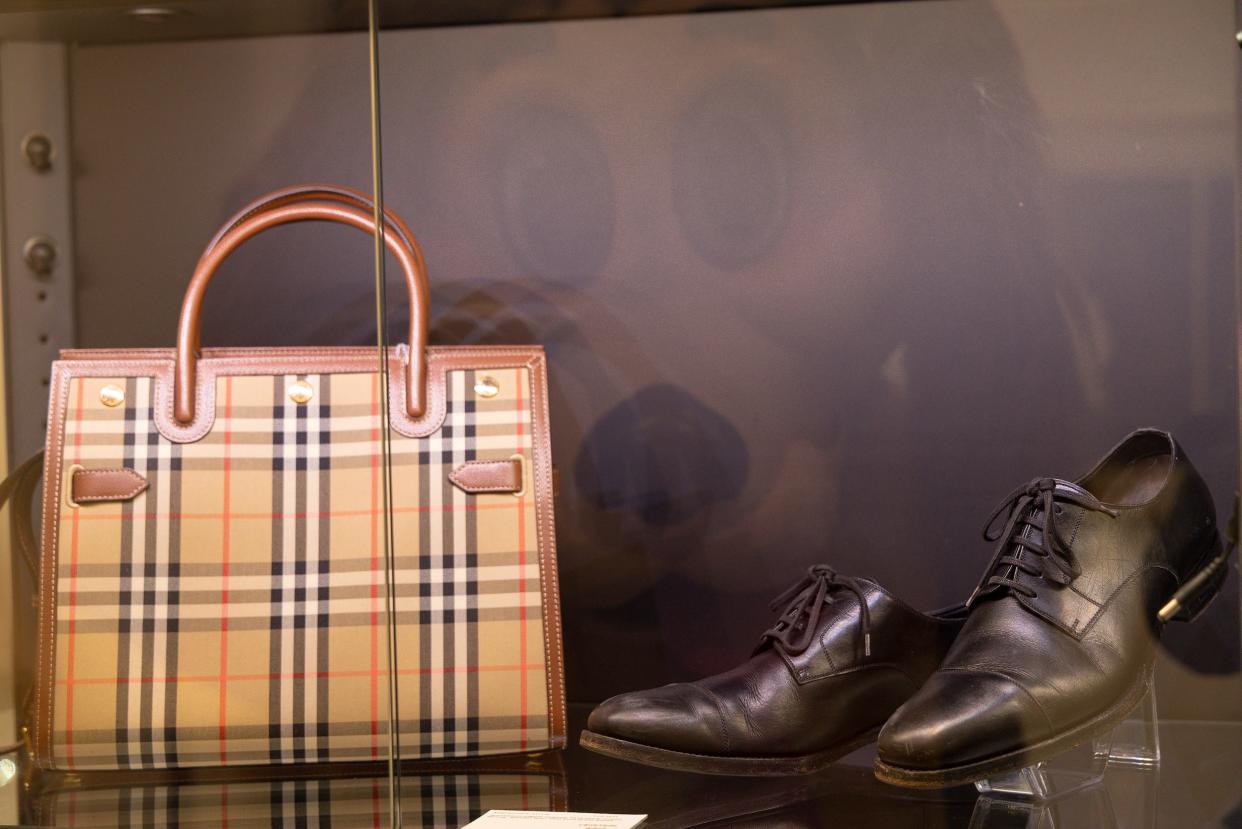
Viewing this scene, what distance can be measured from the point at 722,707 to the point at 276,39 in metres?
0.47

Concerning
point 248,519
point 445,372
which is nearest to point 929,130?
point 445,372

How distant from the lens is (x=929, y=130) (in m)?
0.62

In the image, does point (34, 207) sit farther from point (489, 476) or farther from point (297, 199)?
point (489, 476)

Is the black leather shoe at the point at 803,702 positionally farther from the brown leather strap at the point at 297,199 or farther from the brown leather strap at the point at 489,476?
the brown leather strap at the point at 297,199

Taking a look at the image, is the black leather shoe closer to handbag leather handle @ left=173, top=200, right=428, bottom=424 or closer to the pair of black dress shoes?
the pair of black dress shoes

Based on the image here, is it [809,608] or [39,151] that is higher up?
[39,151]

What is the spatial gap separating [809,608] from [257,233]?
40 cm

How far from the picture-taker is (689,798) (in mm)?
591

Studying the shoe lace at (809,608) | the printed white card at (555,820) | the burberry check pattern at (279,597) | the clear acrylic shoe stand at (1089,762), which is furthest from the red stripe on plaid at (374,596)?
the clear acrylic shoe stand at (1089,762)

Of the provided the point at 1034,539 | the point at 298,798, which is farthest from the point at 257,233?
the point at 1034,539

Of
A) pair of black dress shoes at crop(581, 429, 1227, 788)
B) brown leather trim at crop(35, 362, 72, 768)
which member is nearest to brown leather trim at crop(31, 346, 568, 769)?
brown leather trim at crop(35, 362, 72, 768)

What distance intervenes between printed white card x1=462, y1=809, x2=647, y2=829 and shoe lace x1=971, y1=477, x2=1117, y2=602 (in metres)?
0.21

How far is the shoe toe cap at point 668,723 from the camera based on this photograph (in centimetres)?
60

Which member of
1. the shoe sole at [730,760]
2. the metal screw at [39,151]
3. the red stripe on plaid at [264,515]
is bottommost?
the shoe sole at [730,760]
